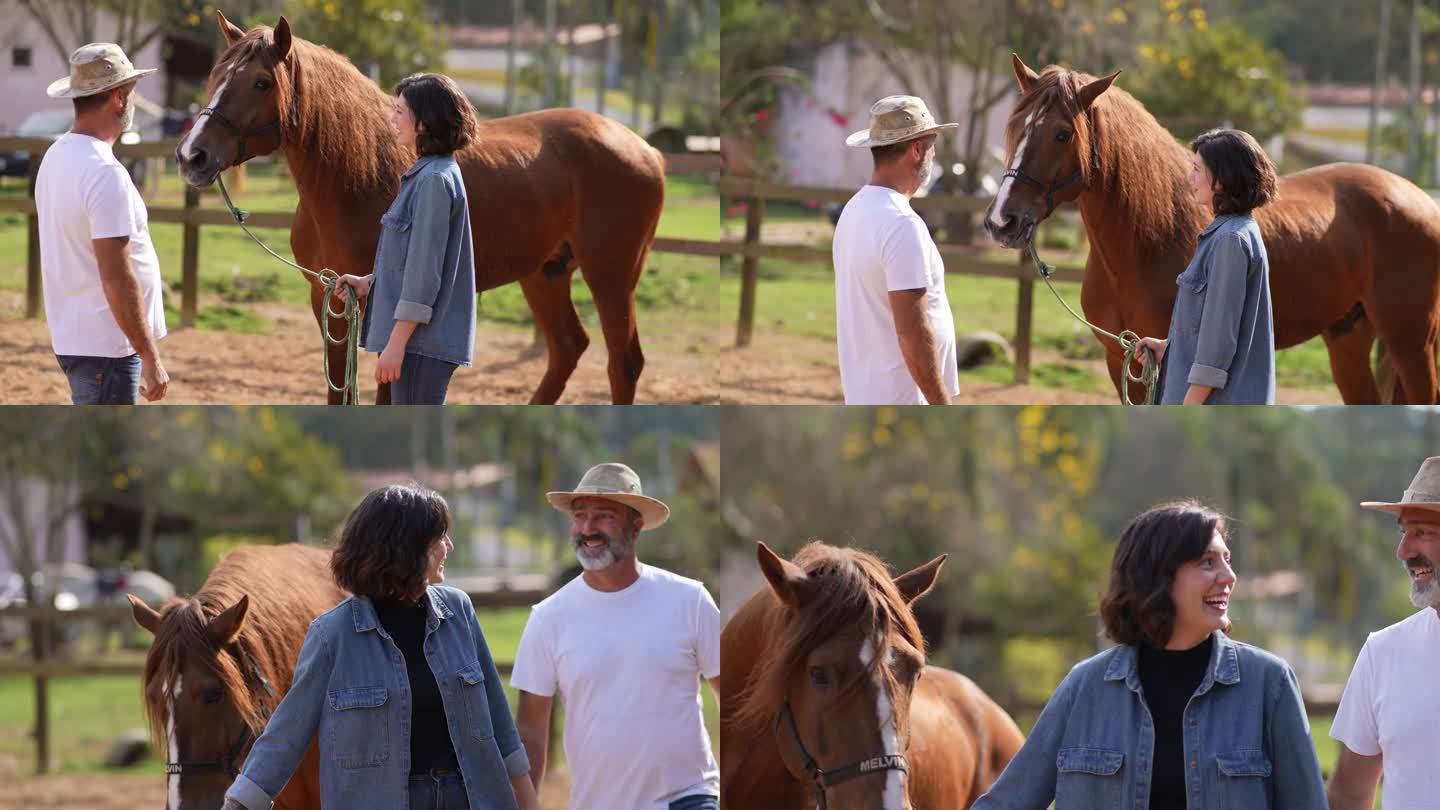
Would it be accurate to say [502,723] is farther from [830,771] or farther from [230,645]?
[230,645]

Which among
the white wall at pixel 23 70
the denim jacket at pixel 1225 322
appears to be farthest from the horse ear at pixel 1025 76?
the white wall at pixel 23 70

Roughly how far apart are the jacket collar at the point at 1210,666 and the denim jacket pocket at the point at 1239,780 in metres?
0.13

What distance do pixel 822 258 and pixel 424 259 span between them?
728cm

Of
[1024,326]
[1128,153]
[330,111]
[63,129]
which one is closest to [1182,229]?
[1128,153]

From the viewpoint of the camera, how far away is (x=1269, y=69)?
56.4 ft

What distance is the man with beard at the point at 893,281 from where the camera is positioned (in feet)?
13.6

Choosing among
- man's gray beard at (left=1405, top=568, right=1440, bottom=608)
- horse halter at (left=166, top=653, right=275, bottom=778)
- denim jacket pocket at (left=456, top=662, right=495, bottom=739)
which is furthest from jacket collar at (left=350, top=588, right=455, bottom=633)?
man's gray beard at (left=1405, top=568, right=1440, bottom=608)

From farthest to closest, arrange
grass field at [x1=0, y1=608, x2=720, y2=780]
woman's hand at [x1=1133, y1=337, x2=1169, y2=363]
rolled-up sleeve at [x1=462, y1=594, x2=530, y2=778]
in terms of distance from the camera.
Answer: grass field at [x1=0, y1=608, x2=720, y2=780] < woman's hand at [x1=1133, y1=337, x2=1169, y2=363] < rolled-up sleeve at [x1=462, y1=594, x2=530, y2=778]

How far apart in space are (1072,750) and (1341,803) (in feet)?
2.16

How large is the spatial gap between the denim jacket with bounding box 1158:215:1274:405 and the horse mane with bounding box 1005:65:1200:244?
3.76 feet

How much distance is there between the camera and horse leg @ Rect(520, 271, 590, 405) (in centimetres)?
721

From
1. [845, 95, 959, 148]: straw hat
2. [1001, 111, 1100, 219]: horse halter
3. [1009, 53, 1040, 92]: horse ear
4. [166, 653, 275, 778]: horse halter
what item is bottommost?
[166, 653, 275, 778]: horse halter

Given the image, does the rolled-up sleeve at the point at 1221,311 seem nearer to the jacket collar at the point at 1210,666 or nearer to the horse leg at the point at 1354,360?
the jacket collar at the point at 1210,666

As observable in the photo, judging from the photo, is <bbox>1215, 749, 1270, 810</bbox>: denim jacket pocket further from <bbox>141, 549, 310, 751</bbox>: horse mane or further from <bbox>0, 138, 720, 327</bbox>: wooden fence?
<bbox>0, 138, 720, 327</bbox>: wooden fence
